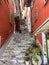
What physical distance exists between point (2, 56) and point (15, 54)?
0.74 meters

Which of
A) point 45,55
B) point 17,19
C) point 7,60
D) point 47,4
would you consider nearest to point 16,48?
point 7,60

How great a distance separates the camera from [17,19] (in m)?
17.6

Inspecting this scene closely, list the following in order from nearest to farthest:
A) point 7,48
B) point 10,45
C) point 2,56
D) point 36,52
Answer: point 36,52 < point 2,56 < point 7,48 < point 10,45

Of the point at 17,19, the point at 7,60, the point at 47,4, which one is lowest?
the point at 7,60

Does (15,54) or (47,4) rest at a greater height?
(47,4)

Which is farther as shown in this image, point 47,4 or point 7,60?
point 7,60

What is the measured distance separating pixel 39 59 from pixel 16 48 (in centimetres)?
285

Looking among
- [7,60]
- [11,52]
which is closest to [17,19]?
[11,52]

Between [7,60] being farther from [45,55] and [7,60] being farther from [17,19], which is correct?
[17,19]

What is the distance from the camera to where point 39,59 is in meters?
7.47

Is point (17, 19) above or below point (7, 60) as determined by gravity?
above

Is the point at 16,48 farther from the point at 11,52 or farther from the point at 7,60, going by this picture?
the point at 7,60

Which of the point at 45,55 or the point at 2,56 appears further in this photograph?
the point at 2,56

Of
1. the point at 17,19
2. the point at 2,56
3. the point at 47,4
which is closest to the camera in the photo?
the point at 47,4
